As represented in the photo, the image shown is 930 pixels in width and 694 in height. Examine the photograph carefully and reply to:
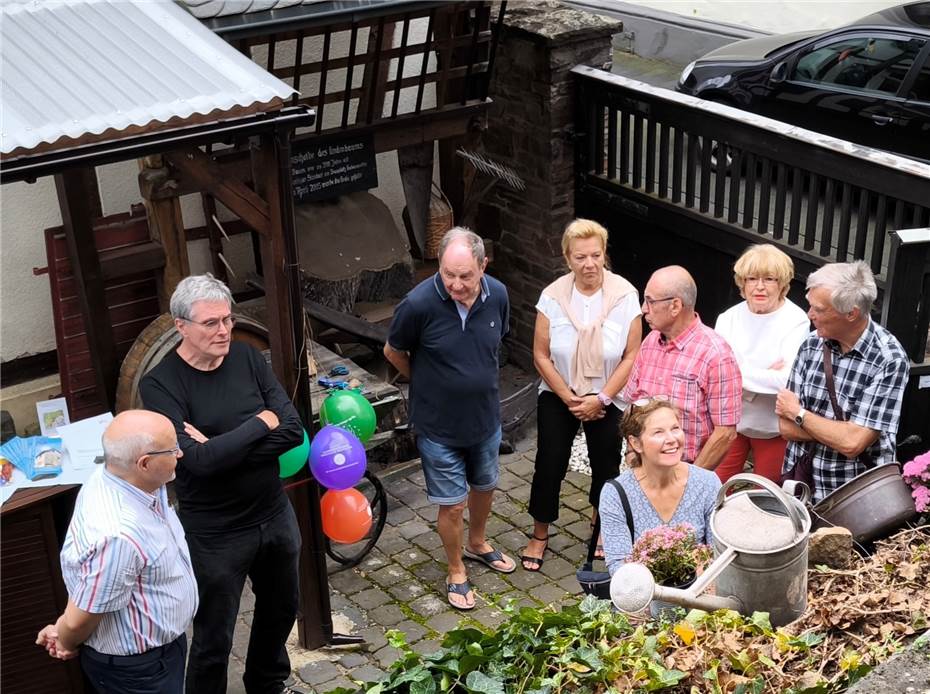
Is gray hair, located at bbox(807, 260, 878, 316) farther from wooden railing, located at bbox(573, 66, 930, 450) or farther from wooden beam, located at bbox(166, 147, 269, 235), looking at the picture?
wooden beam, located at bbox(166, 147, 269, 235)

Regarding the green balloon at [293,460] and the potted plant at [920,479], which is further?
the green balloon at [293,460]

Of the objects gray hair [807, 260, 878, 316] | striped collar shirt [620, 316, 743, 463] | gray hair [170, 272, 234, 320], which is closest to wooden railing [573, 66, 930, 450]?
striped collar shirt [620, 316, 743, 463]

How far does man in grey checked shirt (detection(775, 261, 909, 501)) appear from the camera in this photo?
482 cm

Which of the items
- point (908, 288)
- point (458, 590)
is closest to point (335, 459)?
point (458, 590)

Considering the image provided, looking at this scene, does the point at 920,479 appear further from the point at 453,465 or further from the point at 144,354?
the point at 144,354

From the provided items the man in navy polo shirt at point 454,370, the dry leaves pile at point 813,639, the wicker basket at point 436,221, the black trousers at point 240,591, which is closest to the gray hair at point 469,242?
the man in navy polo shirt at point 454,370

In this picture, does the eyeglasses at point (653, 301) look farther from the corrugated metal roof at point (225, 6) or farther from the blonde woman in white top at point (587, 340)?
the corrugated metal roof at point (225, 6)

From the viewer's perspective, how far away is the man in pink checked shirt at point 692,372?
17.7 ft

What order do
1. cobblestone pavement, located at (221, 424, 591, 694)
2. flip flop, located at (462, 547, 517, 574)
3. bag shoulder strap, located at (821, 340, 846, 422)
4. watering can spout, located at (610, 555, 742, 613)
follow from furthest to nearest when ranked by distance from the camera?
flip flop, located at (462, 547, 517, 574)
cobblestone pavement, located at (221, 424, 591, 694)
bag shoulder strap, located at (821, 340, 846, 422)
watering can spout, located at (610, 555, 742, 613)

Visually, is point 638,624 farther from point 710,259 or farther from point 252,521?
point 710,259

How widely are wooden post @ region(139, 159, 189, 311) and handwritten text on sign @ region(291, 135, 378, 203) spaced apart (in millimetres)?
859

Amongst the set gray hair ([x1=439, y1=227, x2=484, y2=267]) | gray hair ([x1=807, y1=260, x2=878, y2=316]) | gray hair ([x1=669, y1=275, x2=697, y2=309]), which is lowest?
gray hair ([x1=669, y1=275, x2=697, y2=309])

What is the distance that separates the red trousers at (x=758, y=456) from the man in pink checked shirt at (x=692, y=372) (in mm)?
289

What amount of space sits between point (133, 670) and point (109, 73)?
2394mm
